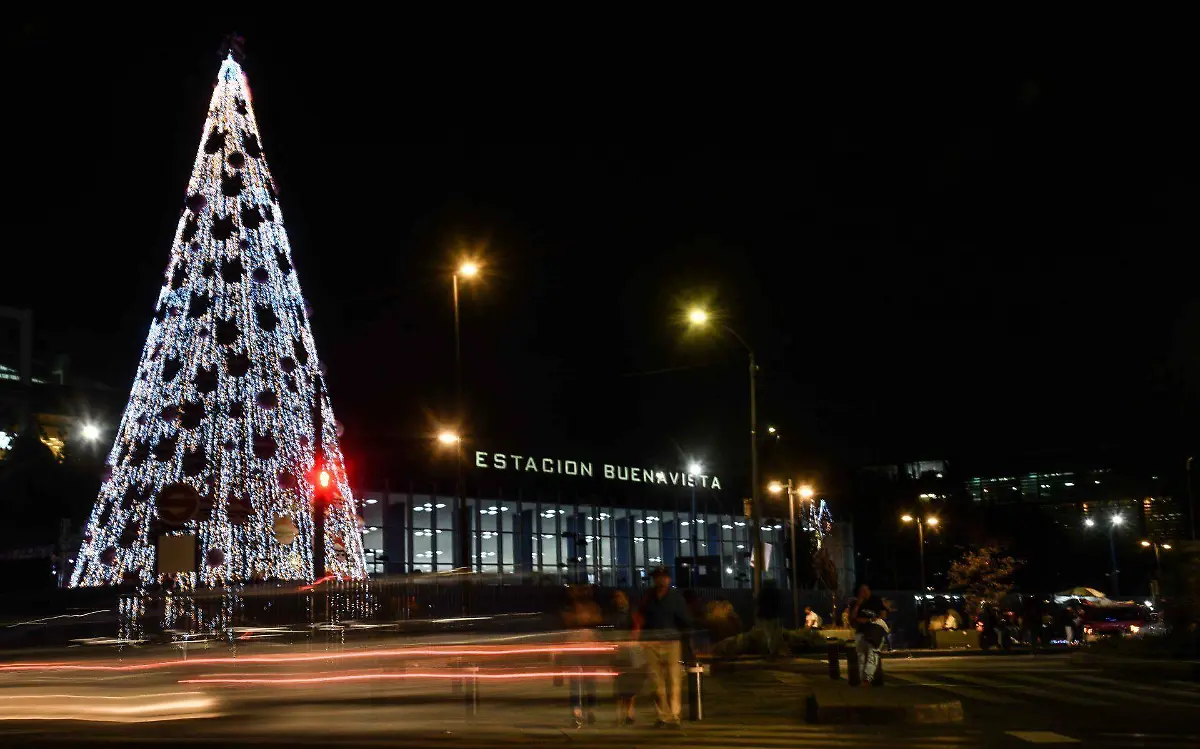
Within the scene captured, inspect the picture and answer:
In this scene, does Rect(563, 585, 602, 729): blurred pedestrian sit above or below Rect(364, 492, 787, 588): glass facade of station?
below

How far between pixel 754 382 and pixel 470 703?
61.2ft

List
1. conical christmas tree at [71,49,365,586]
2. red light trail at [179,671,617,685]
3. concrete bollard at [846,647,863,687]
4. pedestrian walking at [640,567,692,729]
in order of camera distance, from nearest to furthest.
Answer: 1. red light trail at [179,671,617,685]
2. pedestrian walking at [640,567,692,729]
3. concrete bollard at [846,647,863,687]
4. conical christmas tree at [71,49,365,586]

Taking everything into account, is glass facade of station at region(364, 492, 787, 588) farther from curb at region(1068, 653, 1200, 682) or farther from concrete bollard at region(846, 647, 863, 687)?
concrete bollard at region(846, 647, 863, 687)

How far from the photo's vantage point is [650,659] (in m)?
13.7

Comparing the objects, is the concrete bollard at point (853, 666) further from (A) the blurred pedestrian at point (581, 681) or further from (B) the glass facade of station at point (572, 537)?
(B) the glass facade of station at point (572, 537)

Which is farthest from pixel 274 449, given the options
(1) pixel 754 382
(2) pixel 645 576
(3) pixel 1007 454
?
(3) pixel 1007 454

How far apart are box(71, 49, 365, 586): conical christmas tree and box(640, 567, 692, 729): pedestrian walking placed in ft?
54.0

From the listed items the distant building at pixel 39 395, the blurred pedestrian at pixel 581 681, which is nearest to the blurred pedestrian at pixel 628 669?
the blurred pedestrian at pixel 581 681

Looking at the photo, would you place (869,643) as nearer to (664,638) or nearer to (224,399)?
(664,638)

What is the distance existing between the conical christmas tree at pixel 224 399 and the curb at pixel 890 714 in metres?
16.7

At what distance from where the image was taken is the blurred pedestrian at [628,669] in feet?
45.6

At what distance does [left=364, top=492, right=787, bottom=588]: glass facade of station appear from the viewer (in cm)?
5431

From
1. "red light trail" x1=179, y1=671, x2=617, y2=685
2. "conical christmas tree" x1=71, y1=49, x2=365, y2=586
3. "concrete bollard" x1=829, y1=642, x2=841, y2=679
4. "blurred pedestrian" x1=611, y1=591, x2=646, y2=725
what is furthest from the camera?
"conical christmas tree" x1=71, y1=49, x2=365, y2=586

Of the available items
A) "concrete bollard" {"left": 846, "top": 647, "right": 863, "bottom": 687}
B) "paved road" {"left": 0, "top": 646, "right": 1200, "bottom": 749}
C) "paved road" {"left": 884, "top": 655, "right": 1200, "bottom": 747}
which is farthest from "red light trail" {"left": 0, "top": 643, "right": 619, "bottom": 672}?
"concrete bollard" {"left": 846, "top": 647, "right": 863, "bottom": 687}
